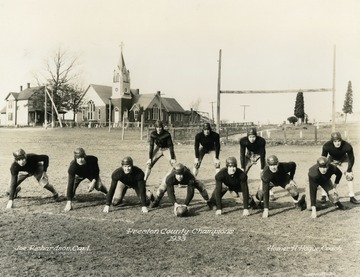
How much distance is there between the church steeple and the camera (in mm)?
59906

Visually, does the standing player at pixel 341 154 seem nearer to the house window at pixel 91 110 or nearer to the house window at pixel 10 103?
the house window at pixel 91 110

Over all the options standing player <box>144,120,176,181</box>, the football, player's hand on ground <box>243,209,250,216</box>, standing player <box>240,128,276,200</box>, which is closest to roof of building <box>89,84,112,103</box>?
standing player <box>144,120,176,181</box>

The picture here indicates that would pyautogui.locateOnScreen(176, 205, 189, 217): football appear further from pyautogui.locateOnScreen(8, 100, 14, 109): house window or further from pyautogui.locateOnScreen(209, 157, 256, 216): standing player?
pyautogui.locateOnScreen(8, 100, 14, 109): house window

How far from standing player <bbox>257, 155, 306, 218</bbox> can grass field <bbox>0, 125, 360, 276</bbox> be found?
1.08 ft

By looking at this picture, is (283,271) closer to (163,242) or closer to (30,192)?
(163,242)

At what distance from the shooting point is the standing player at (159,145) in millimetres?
10586

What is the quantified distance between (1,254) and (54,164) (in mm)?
10622

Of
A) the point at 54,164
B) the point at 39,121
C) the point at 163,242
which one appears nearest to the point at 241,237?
the point at 163,242

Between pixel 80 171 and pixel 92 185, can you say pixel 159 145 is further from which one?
pixel 80 171

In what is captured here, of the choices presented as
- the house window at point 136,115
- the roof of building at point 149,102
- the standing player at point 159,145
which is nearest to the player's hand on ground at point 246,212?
the standing player at point 159,145

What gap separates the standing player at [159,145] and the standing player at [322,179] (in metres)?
3.79

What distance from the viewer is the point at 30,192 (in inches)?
400

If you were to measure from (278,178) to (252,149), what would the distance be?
182cm

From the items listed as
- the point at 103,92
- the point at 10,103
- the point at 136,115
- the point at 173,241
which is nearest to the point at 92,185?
the point at 173,241
